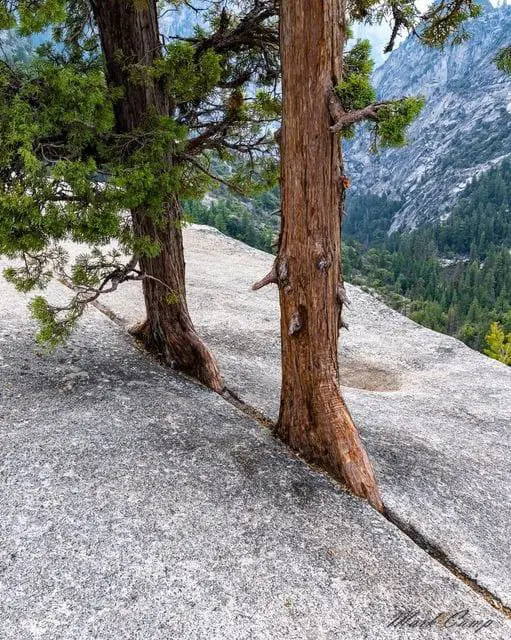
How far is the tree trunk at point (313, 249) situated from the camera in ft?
16.1

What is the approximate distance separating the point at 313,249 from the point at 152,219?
2.93 m

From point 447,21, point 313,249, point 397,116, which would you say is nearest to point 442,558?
point 313,249

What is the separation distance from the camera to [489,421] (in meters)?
8.95

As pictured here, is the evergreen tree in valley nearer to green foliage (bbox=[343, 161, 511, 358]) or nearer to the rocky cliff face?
green foliage (bbox=[343, 161, 511, 358])

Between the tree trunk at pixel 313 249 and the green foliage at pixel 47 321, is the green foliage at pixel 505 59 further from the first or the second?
the green foliage at pixel 47 321

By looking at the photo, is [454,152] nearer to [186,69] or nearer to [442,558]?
[186,69]

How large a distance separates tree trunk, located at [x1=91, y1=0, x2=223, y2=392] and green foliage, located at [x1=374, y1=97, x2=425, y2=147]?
3.19m

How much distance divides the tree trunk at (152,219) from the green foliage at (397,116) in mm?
3189

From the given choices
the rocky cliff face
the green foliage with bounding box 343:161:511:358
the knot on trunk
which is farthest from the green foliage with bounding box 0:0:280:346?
the rocky cliff face

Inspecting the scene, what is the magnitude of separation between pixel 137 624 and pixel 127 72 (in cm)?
657

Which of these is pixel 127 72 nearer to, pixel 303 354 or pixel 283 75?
pixel 283 75

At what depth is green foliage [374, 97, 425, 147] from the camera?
4340 mm
